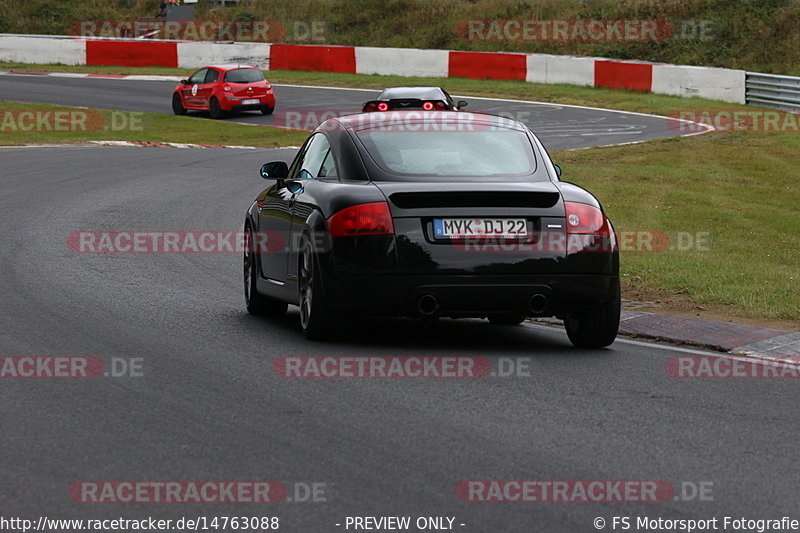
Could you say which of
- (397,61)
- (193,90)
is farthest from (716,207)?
(397,61)

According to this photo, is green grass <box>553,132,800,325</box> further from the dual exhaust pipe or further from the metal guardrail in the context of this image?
the metal guardrail

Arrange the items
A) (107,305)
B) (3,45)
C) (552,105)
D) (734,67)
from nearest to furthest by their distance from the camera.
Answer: (107,305) → (552,105) → (734,67) → (3,45)

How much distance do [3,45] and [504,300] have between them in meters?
49.6

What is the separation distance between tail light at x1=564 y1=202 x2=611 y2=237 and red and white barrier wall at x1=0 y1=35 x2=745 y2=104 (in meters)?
30.9

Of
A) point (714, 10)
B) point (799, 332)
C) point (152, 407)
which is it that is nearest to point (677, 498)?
point (152, 407)

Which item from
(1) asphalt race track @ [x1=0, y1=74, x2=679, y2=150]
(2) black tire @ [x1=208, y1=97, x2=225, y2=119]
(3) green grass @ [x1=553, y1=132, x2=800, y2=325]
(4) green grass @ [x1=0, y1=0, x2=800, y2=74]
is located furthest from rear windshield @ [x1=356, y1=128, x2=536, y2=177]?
(4) green grass @ [x1=0, y1=0, x2=800, y2=74]

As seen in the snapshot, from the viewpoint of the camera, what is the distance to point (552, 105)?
132ft

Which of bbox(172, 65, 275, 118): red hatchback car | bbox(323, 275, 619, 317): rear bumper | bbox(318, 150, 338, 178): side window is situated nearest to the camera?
bbox(323, 275, 619, 317): rear bumper

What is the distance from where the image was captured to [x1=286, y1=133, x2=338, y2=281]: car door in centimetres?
946

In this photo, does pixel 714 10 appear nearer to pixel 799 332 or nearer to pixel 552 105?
pixel 552 105

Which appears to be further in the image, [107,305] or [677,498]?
[107,305]

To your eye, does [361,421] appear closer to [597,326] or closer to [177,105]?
[597,326]

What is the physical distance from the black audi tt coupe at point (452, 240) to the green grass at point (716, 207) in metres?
2.61

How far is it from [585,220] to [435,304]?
1075mm
